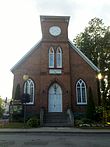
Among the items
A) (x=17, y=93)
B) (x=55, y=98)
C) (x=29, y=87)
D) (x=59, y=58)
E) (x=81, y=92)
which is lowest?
(x=55, y=98)

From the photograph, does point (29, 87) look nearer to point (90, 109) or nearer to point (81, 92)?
point (81, 92)

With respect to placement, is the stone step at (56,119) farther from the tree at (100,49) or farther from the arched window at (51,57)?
the tree at (100,49)

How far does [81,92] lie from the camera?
24344 millimetres

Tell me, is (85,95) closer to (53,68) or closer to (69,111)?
(69,111)

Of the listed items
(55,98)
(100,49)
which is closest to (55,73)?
(55,98)

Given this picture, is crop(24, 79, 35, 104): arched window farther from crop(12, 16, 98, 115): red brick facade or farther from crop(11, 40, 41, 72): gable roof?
crop(11, 40, 41, 72): gable roof

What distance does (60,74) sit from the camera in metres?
24.2

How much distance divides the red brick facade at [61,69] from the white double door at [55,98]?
60 cm

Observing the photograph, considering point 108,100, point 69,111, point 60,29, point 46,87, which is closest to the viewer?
point 69,111

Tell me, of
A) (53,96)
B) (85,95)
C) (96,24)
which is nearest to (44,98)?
(53,96)

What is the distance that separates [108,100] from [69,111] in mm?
14938

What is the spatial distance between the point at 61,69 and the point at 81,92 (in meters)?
3.53

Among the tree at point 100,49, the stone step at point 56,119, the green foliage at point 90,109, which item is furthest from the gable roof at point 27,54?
the tree at point 100,49

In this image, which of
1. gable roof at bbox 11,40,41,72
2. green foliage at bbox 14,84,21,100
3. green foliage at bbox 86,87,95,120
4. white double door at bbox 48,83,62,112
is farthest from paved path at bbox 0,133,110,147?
gable roof at bbox 11,40,41,72
